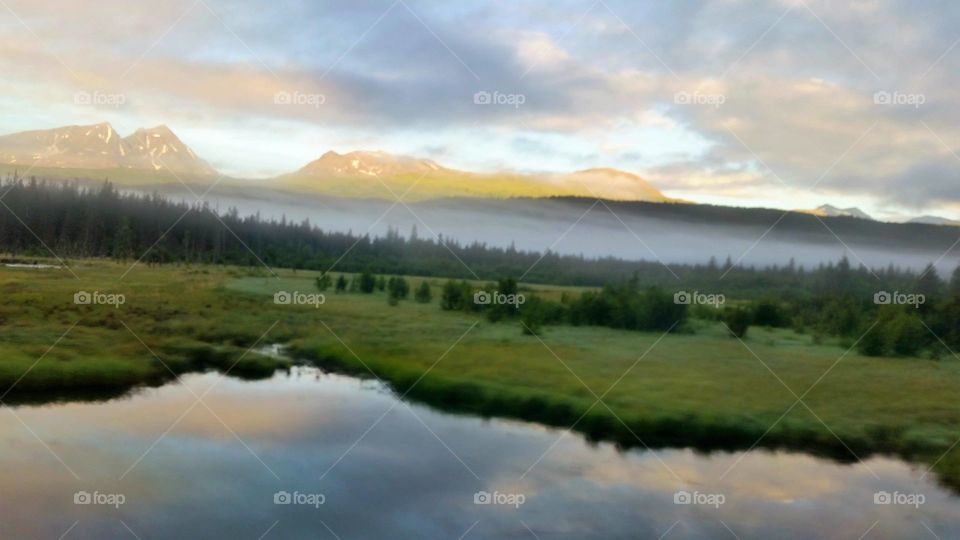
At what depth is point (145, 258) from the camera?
19.9ft

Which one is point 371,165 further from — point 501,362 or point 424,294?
point 501,362

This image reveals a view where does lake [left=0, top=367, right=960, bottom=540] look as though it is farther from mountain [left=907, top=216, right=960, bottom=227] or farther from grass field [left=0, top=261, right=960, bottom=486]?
mountain [left=907, top=216, right=960, bottom=227]

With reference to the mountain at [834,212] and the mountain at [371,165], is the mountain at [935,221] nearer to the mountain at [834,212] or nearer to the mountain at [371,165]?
the mountain at [834,212]

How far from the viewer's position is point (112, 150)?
19.8ft

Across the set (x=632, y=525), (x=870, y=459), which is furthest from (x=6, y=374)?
(x=870, y=459)

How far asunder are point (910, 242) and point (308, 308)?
409 cm

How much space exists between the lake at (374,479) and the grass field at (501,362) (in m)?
0.14

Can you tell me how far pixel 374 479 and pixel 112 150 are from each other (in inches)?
113

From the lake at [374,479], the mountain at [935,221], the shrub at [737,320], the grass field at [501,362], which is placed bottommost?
the lake at [374,479]

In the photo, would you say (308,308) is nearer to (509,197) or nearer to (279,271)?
(279,271)

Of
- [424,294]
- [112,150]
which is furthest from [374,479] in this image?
[112,150]

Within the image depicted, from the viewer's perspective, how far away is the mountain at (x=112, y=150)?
6016mm

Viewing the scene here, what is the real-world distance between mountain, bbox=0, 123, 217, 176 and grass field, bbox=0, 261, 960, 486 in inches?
27.5

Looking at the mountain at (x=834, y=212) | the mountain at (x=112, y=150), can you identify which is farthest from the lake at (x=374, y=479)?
the mountain at (x=834, y=212)
